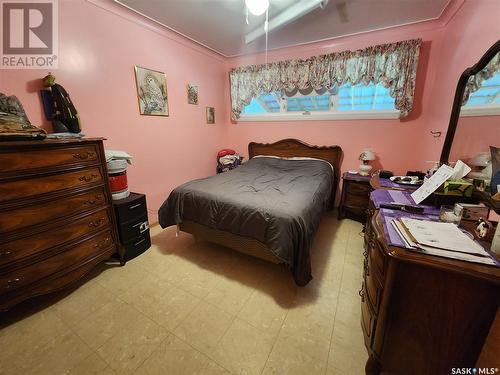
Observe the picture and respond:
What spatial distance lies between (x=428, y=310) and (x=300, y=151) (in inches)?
112

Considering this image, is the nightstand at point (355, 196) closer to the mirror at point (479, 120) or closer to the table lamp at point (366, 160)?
the table lamp at point (366, 160)

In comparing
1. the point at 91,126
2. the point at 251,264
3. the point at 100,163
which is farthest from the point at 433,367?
the point at 91,126

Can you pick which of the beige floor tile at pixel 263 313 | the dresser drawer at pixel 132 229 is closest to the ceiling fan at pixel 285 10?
the dresser drawer at pixel 132 229

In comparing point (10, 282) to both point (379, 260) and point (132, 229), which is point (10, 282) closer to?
point (132, 229)

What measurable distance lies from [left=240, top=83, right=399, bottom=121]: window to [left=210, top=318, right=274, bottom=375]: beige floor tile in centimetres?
304

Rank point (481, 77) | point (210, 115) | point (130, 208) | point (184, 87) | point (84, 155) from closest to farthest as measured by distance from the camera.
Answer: point (481, 77)
point (84, 155)
point (130, 208)
point (184, 87)
point (210, 115)

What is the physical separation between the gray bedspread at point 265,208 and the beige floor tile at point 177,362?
0.79 m

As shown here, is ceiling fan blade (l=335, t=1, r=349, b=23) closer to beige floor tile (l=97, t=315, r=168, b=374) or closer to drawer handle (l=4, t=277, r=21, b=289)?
beige floor tile (l=97, t=315, r=168, b=374)

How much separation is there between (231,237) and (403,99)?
2.78 metres

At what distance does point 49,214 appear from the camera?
1.50 m

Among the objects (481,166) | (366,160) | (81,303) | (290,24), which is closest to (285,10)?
(290,24)

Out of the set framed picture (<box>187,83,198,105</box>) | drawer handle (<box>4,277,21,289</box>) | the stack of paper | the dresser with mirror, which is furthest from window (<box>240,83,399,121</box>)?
drawer handle (<box>4,277,21,289</box>)

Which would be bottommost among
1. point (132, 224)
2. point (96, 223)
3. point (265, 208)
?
point (132, 224)

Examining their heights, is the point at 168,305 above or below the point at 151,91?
below
